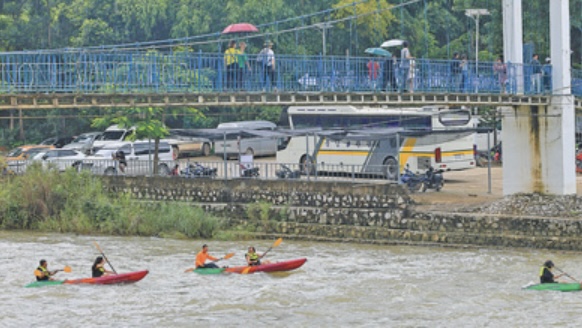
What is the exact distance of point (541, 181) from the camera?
31.7 meters

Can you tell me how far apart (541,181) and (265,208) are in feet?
24.4

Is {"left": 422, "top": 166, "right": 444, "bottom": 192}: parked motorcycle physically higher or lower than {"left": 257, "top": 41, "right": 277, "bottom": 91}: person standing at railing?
lower

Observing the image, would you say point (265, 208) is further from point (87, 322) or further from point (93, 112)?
point (93, 112)

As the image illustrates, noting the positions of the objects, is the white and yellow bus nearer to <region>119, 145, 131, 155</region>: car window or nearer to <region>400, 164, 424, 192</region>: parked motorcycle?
<region>400, 164, 424, 192</region>: parked motorcycle

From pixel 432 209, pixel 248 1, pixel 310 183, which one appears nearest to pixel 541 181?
pixel 432 209

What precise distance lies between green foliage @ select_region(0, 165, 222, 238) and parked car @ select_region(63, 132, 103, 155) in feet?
34.7

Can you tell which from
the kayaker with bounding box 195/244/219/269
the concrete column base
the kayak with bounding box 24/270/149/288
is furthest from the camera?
the concrete column base

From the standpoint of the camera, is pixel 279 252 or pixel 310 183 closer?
pixel 279 252

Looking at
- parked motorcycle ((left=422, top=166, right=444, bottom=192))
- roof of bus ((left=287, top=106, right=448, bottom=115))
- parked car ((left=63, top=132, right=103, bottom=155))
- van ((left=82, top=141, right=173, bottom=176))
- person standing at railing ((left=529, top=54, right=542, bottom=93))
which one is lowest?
parked motorcycle ((left=422, top=166, right=444, bottom=192))

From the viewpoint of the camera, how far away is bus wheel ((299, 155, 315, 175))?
3256 cm

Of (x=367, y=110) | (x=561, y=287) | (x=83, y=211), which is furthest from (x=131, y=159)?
(x=561, y=287)

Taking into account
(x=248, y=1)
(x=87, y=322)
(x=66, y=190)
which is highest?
(x=248, y=1)

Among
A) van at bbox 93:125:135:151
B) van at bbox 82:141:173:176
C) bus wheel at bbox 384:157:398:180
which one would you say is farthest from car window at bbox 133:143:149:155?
bus wheel at bbox 384:157:398:180

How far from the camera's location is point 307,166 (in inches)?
1280
